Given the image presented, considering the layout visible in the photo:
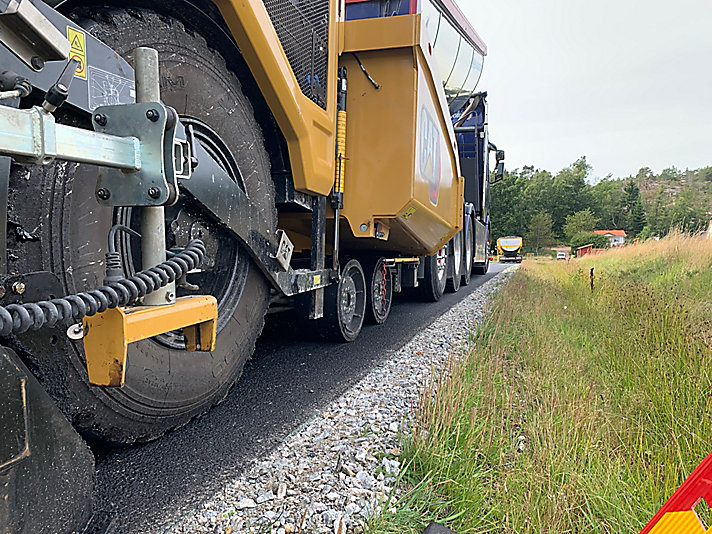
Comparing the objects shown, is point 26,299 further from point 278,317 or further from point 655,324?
point 655,324

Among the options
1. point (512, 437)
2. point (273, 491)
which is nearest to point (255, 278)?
point (273, 491)

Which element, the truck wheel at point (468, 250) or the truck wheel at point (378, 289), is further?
the truck wheel at point (468, 250)

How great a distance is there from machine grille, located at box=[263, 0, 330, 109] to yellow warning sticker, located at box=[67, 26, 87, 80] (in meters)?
1.15

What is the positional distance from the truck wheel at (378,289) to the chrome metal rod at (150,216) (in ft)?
11.4

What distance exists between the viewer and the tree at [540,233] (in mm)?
74062

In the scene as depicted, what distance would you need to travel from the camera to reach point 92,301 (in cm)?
103

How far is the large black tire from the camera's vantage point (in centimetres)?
137

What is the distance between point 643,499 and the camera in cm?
177

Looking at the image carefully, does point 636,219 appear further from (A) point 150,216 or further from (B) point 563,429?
(A) point 150,216

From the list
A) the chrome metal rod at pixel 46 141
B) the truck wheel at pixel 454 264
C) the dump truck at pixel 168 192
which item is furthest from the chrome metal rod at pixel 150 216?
the truck wheel at pixel 454 264

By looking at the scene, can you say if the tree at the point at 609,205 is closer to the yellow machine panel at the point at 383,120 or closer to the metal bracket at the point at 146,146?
the yellow machine panel at the point at 383,120

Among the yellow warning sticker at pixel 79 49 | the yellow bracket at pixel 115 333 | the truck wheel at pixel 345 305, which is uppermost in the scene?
the yellow warning sticker at pixel 79 49

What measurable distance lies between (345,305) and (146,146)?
3064mm

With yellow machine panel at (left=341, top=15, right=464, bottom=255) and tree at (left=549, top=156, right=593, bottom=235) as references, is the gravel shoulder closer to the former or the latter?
yellow machine panel at (left=341, top=15, right=464, bottom=255)
